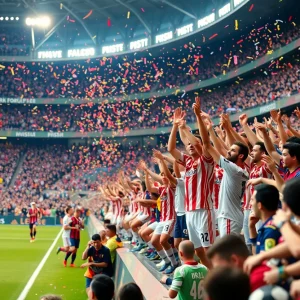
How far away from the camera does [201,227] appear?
310 inches

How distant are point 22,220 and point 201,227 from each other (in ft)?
130

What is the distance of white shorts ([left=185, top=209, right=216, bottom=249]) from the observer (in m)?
7.79

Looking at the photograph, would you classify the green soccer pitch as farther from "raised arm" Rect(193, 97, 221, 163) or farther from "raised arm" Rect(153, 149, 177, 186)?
"raised arm" Rect(193, 97, 221, 163)

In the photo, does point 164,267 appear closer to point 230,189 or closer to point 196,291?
point 230,189

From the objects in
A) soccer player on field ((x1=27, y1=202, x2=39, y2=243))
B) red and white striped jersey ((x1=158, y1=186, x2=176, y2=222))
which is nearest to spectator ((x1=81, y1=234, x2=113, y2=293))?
red and white striped jersey ((x1=158, y1=186, x2=176, y2=222))

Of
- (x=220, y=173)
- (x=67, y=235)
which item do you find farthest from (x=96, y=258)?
(x=67, y=235)

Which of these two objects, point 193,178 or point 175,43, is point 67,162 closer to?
point 175,43

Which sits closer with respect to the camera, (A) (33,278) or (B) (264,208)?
(B) (264,208)

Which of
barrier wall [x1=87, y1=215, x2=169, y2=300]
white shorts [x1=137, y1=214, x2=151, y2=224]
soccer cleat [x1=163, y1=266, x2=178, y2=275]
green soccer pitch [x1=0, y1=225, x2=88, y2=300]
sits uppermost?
white shorts [x1=137, y1=214, x2=151, y2=224]

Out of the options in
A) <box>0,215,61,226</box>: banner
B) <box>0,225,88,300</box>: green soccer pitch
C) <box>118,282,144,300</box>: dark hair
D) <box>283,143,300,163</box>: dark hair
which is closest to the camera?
<box>118,282,144,300</box>: dark hair

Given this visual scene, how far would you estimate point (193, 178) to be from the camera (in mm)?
8227

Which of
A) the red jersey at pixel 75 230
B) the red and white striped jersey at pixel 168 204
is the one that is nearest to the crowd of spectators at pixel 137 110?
the red jersey at pixel 75 230

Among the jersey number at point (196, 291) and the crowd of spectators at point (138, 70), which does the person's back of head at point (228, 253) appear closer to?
the jersey number at point (196, 291)

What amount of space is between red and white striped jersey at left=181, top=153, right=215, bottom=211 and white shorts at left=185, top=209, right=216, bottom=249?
0.10 meters
